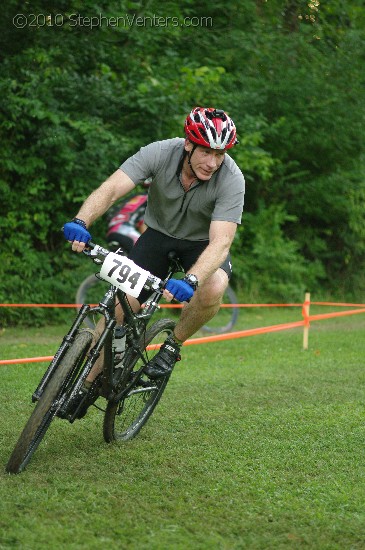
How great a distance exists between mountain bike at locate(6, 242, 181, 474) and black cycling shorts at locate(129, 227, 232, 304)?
0.06 meters

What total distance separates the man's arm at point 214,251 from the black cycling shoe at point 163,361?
0.73 metres

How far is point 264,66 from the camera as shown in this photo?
17.5m

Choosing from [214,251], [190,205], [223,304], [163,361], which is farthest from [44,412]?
[223,304]

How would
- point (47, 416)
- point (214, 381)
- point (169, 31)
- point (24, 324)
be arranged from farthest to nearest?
point (169, 31)
point (24, 324)
point (214, 381)
point (47, 416)

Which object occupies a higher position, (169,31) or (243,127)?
(169,31)

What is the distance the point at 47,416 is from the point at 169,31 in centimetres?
1109

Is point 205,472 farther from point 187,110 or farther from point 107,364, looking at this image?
point 187,110

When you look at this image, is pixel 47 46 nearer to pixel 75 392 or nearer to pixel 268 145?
pixel 268 145

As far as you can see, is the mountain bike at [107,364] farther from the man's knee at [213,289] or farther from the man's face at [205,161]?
the man's face at [205,161]

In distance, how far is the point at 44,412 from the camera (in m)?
5.14

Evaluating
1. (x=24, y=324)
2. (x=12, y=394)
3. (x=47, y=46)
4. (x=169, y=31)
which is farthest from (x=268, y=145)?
(x=12, y=394)

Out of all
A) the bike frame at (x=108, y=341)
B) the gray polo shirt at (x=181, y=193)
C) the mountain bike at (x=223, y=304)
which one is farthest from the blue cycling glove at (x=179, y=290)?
the mountain bike at (x=223, y=304)

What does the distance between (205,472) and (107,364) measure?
84 centimetres

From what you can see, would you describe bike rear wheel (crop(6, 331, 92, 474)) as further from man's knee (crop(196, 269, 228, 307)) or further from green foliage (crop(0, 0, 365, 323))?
green foliage (crop(0, 0, 365, 323))
